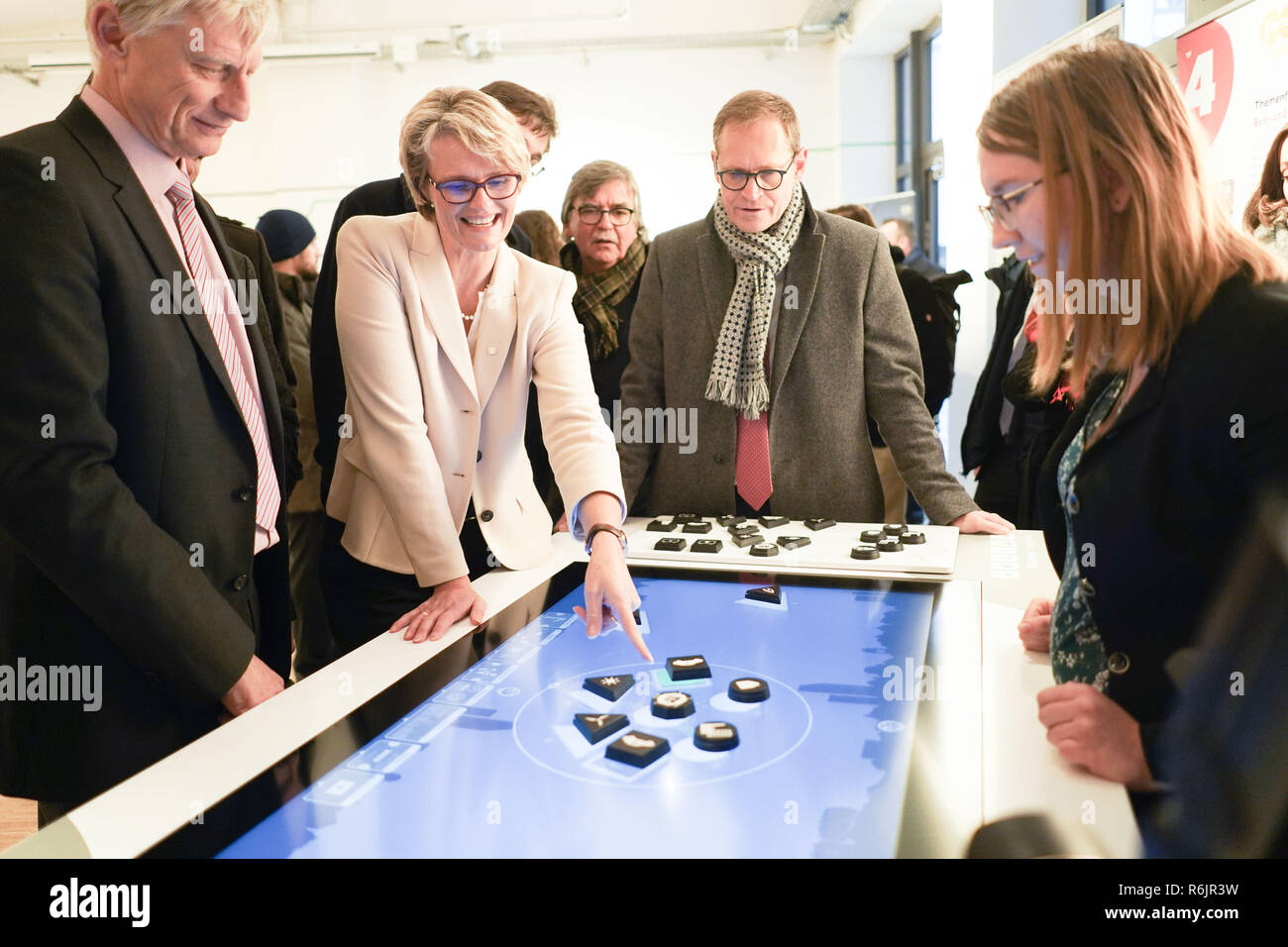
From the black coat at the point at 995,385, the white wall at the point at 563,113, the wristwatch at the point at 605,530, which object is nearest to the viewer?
the wristwatch at the point at 605,530

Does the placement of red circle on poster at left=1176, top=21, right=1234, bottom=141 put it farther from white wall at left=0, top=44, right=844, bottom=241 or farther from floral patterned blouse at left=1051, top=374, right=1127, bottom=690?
white wall at left=0, top=44, right=844, bottom=241

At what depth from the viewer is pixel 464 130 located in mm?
1609

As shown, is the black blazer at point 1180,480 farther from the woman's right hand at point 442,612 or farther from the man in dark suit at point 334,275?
the man in dark suit at point 334,275

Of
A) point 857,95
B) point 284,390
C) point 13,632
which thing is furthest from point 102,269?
point 857,95

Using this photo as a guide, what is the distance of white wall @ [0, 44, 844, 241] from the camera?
9.20 m

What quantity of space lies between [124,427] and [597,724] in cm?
72

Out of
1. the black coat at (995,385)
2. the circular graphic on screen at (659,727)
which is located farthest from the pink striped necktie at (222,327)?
the black coat at (995,385)

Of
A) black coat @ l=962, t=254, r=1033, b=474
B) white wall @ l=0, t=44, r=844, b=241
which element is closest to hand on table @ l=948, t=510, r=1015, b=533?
black coat @ l=962, t=254, r=1033, b=474

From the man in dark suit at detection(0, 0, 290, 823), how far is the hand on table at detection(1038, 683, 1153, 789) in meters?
0.99

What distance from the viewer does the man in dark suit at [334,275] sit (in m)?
Result: 1.97

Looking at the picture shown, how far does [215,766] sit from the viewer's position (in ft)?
3.41

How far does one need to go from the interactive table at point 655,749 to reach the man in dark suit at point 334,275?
65cm

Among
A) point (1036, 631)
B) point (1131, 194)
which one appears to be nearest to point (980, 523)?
point (1036, 631)
